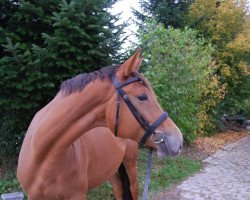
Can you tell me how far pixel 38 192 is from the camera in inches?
95.7

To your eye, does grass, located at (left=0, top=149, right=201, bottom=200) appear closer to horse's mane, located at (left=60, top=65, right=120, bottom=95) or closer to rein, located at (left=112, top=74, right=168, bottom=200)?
horse's mane, located at (left=60, top=65, right=120, bottom=95)

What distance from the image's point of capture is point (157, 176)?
654cm

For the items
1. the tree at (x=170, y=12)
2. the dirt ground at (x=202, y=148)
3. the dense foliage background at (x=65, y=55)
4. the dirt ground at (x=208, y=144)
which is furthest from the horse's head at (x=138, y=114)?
the tree at (x=170, y=12)

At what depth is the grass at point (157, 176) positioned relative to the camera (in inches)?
189

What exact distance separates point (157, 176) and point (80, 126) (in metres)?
4.72

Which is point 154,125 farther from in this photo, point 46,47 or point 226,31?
point 226,31

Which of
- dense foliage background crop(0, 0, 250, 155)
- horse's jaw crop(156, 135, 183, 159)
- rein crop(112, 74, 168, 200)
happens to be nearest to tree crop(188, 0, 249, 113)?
dense foliage background crop(0, 0, 250, 155)

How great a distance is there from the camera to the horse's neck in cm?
209

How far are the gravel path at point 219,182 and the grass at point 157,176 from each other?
207 mm

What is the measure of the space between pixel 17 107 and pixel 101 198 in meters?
1.86

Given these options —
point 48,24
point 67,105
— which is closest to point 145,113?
point 67,105

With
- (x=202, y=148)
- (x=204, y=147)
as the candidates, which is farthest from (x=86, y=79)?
(x=204, y=147)

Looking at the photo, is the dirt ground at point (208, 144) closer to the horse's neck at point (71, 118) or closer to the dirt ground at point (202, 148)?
the dirt ground at point (202, 148)

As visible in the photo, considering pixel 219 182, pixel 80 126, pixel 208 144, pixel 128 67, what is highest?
pixel 128 67
